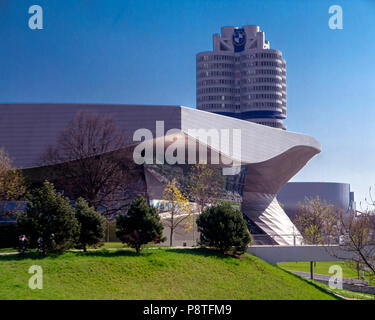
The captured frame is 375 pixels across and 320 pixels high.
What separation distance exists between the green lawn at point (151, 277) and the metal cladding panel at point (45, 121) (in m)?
13.7

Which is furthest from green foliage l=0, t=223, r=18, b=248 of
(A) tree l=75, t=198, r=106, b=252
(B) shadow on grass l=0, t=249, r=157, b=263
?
(B) shadow on grass l=0, t=249, r=157, b=263

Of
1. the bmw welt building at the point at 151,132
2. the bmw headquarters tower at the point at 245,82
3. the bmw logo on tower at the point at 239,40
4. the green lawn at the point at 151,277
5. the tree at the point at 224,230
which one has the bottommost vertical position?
the green lawn at the point at 151,277

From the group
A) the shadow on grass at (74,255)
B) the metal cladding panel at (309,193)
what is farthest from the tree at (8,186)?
the metal cladding panel at (309,193)

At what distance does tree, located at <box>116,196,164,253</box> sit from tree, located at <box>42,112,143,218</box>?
781 centimetres

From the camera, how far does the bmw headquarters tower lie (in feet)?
427

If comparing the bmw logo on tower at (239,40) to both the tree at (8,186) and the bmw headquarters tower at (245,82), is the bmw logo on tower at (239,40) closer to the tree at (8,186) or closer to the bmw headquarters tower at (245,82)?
the bmw headquarters tower at (245,82)

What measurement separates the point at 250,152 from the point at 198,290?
2508 centimetres

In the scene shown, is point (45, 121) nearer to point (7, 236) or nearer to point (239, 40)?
point (7, 236)

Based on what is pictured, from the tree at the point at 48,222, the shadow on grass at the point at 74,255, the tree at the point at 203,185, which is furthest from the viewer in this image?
the tree at the point at 203,185

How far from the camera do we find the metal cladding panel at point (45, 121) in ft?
119

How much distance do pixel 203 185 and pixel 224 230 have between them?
12.7 m

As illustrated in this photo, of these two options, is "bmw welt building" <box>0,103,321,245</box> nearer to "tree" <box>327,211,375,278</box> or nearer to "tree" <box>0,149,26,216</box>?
"tree" <box>0,149,26,216</box>

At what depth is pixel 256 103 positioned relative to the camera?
129750mm
